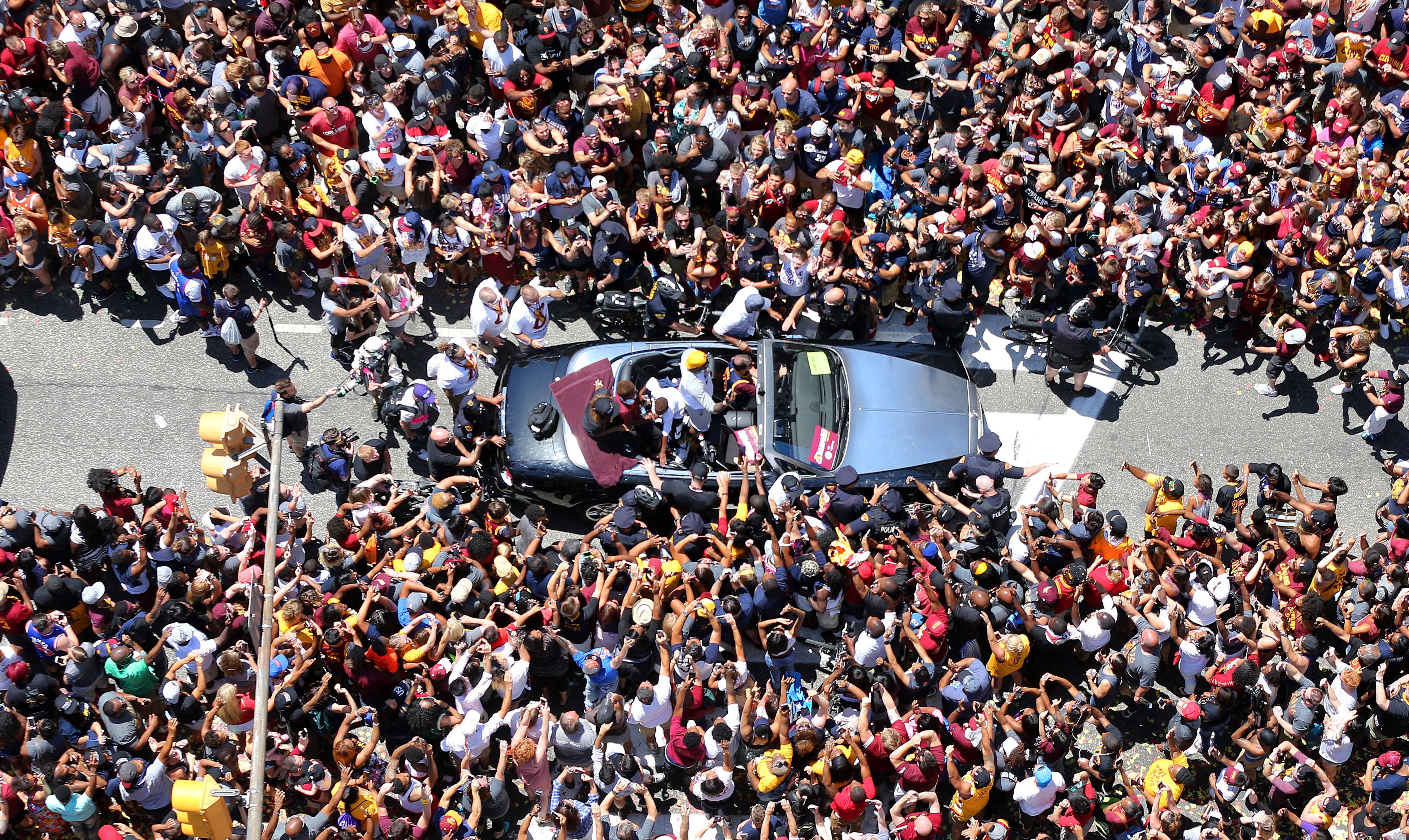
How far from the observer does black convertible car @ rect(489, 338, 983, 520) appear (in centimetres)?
1168

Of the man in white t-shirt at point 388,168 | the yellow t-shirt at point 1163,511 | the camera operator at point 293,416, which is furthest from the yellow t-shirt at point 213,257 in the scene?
the yellow t-shirt at point 1163,511

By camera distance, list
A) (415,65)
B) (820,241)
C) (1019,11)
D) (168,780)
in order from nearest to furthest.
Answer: (168,780)
(820,241)
(415,65)
(1019,11)

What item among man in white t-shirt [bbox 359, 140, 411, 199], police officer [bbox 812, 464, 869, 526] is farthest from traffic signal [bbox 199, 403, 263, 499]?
police officer [bbox 812, 464, 869, 526]

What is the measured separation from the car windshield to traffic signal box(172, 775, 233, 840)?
203 inches

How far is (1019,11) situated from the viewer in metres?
14.8

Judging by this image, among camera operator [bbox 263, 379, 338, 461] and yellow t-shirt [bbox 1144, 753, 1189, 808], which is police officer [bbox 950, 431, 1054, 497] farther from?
camera operator [bbox 263, 379, 338, 461]

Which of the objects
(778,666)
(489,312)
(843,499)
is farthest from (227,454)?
(843,499)

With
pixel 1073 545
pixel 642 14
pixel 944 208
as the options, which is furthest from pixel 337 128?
pixel 1073 545

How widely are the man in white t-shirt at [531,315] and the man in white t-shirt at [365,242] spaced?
4.54 feet

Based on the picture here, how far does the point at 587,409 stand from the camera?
11.6 metres

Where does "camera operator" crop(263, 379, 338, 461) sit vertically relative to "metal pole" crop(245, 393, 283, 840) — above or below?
below

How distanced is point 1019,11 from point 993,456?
5.61 m

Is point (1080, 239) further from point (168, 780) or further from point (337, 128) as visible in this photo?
point (168, 780)

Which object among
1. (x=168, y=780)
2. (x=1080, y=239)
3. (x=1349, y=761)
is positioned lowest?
(x=1349, y=761)
